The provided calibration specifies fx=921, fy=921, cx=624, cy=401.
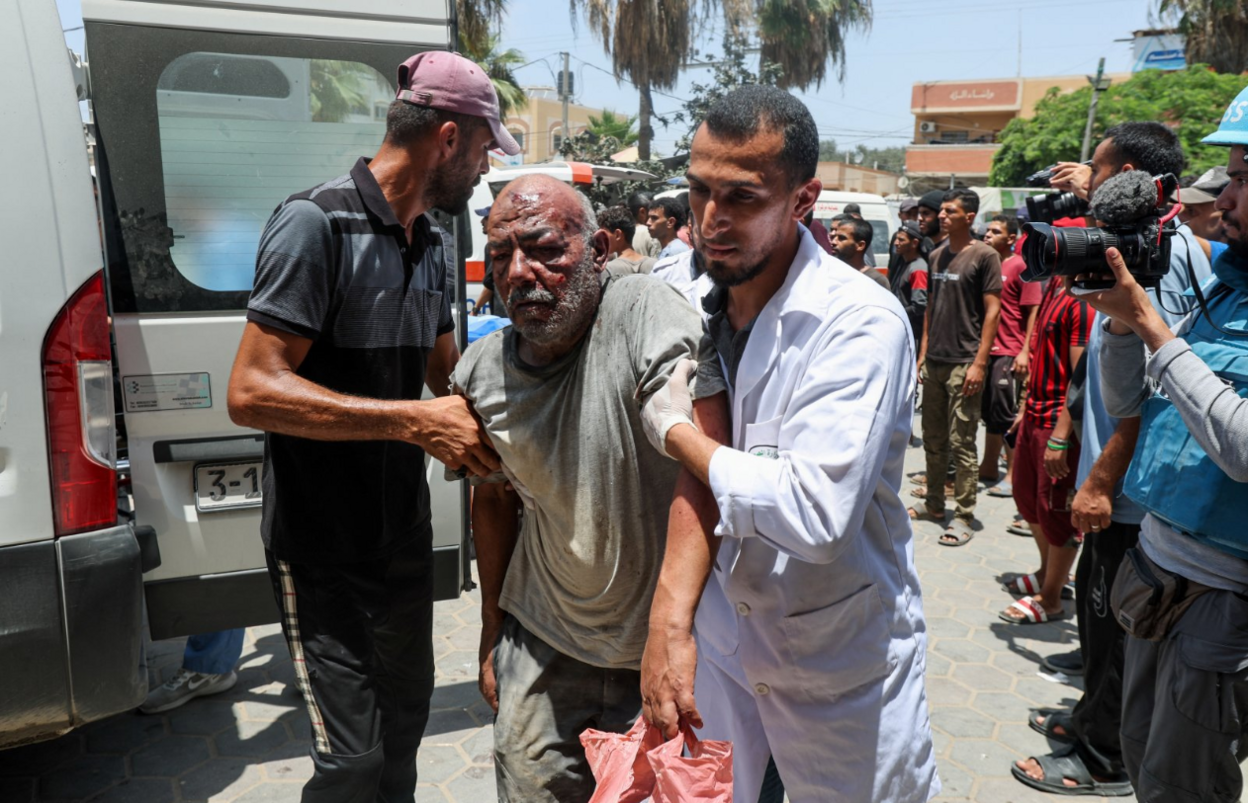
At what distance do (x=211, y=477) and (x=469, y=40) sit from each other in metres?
16.3

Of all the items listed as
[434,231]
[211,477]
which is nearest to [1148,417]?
[434,231]

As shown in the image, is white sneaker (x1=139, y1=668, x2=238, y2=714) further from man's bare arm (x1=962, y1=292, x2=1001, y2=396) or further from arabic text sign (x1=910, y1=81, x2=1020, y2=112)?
arabic text sign (x1=910, y1=81, x2=1020, y2=112)

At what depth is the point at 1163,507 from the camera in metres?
2.16

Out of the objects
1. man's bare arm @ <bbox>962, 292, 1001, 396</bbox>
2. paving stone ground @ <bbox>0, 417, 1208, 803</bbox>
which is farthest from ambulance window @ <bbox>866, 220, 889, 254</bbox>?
paving stone ground @ <bbox>0, 417, 1208, 803</bbox>

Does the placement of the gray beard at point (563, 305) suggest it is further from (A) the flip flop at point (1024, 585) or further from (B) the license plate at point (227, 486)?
(A) the flip flop at point (1024, 585)

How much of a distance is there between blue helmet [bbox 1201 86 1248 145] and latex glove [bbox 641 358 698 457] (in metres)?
1.36

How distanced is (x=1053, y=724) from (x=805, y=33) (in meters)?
26.3

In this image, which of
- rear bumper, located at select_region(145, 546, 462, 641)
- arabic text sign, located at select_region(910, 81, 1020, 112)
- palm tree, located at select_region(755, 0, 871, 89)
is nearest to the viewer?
rear bumper, located at select_region(145, 546, 462, 641)

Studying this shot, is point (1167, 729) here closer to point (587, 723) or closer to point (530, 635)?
point (587, 723)

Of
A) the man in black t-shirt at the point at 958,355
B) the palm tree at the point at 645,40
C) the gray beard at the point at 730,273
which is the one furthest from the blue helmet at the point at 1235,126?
the palm tree at the point at 645,40

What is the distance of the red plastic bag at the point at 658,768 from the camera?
5.14 feet

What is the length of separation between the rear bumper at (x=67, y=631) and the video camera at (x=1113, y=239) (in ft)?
8.06

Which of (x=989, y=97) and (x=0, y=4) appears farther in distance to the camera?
(x=989, y=97)

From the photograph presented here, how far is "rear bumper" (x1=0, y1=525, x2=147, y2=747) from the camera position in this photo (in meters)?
2.37
